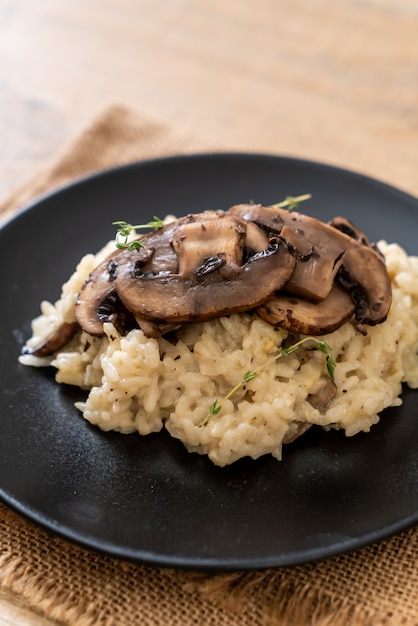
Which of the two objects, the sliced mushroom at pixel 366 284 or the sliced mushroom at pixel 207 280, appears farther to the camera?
the sliced mushroom at pixel 366 284

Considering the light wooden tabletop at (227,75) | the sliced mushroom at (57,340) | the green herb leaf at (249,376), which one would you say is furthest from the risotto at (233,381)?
the light wooden tabletop at (227,75)

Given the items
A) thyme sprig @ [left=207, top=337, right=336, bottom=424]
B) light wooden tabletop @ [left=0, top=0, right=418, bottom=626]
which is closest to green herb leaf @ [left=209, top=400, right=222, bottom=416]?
thyme sprig @ [left=207, top=337, right=336, bottom=424]

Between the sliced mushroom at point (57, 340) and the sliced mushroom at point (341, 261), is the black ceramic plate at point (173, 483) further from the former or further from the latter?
the sliced mushroom at point (341, 261)

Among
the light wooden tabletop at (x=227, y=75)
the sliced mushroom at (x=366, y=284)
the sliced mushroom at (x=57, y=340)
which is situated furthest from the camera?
the light wooden tabletop at (x=227, y=75)

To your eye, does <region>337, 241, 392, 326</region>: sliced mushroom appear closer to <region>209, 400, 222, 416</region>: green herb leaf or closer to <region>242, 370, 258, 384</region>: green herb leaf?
<region>242, 370, 258, 384</region>: green herb leaf

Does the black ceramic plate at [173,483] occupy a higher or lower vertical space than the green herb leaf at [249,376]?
lower

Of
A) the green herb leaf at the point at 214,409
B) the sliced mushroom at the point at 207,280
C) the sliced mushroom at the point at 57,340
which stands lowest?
the sliced mushroom at the point at 57,340

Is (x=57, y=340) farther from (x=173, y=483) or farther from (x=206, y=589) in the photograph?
(x=206, y=589)
